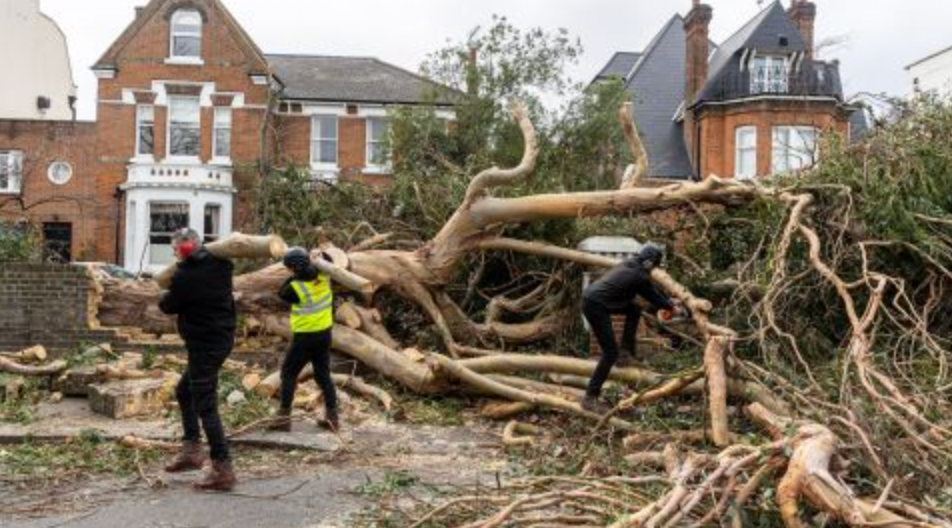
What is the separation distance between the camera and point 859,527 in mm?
3562

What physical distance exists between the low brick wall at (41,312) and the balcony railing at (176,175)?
16780 mm

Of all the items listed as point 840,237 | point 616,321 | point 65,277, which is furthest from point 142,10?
point 840,237

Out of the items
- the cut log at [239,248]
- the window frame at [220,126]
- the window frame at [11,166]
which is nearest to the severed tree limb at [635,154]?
the cut log at [239,248]

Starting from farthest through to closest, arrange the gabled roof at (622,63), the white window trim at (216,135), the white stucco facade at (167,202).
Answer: the gabled roof at (622,63) → the white window trim at (216,135) → the white stucco facade at (167,202)

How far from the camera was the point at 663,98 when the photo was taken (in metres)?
31.3

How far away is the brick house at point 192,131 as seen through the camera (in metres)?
27.3

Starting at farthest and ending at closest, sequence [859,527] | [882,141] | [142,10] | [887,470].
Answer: [142,10], [882,141], [887,470], [859,527]

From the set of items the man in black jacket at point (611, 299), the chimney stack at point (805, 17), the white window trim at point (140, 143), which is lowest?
the man in black jacket at point (611, 299)

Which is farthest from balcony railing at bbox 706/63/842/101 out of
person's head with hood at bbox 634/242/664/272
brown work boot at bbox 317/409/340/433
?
brown work boot at bbox 317/409/340/433

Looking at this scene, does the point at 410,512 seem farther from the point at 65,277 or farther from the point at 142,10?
the point at 142,10

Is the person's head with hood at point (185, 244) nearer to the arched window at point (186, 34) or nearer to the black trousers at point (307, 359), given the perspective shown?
the black trousers at point (307, 359)

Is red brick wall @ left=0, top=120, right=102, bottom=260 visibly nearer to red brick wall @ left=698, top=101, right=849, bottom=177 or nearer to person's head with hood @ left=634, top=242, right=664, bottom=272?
red brick wall @ left=698, top=101, right=849, bottom=177

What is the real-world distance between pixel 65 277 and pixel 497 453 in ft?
20.1

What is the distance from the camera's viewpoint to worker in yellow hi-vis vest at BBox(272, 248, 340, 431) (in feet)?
24.3
